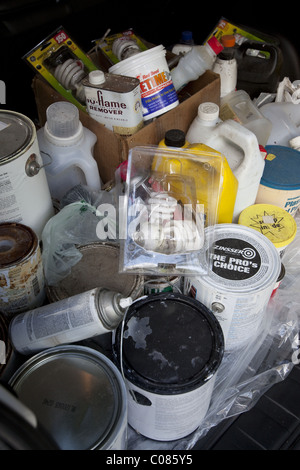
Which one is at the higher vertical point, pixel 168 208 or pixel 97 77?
pixel 97 77

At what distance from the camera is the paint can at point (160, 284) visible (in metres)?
1.08

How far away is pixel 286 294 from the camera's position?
1226 millimetres

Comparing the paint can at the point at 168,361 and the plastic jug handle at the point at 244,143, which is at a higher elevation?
the plastic jug handle at the point at 244,143

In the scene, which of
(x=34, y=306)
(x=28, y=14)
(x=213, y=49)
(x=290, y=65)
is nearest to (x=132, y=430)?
(x=34, y=306)

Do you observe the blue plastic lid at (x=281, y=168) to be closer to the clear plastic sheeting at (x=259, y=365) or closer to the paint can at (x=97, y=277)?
the clear plastic sheeting at (x=259, y=365)

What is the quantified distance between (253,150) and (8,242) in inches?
26.2

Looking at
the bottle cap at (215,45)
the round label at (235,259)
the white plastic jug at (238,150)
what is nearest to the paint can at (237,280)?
the round label at (235,259)

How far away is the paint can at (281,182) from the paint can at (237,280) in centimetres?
20

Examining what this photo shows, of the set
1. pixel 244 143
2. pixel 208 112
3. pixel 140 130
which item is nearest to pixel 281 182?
pixel 244 143

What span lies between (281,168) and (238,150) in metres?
0.16

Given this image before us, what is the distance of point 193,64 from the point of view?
136 centimetres

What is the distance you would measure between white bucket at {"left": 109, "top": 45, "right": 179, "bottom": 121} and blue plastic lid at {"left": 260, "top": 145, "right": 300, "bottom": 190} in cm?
35

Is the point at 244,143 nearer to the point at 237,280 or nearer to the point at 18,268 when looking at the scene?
the point at 237,280
